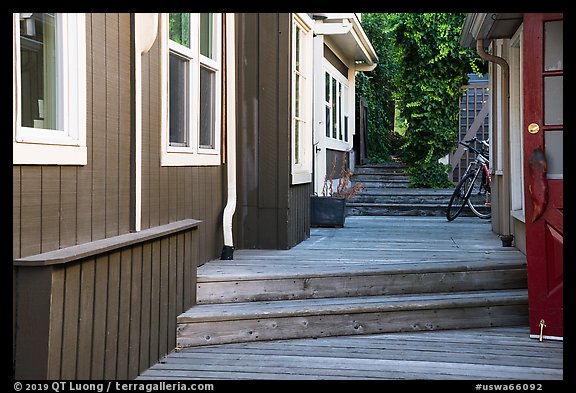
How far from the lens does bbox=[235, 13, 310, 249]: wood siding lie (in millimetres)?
6156

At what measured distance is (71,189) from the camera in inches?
129

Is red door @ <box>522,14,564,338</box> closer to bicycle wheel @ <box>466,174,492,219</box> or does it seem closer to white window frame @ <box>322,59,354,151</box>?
bicycle wheel @ <box>466,174,492,219</box>

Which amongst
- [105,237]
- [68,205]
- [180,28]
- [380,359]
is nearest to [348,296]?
[380,359]

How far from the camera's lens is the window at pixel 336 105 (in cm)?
1048

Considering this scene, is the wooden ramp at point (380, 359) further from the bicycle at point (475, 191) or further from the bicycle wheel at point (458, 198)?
the bicycle wheel at point (458, 198)

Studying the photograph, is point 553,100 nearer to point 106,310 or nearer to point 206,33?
Result: point 206,33

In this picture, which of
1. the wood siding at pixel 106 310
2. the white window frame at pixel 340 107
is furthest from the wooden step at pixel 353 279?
the white window frame at pixel 340 107

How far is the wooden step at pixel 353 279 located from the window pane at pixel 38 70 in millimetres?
1834

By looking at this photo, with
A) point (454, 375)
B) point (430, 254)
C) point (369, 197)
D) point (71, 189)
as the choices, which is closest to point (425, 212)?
point (369, 197)
